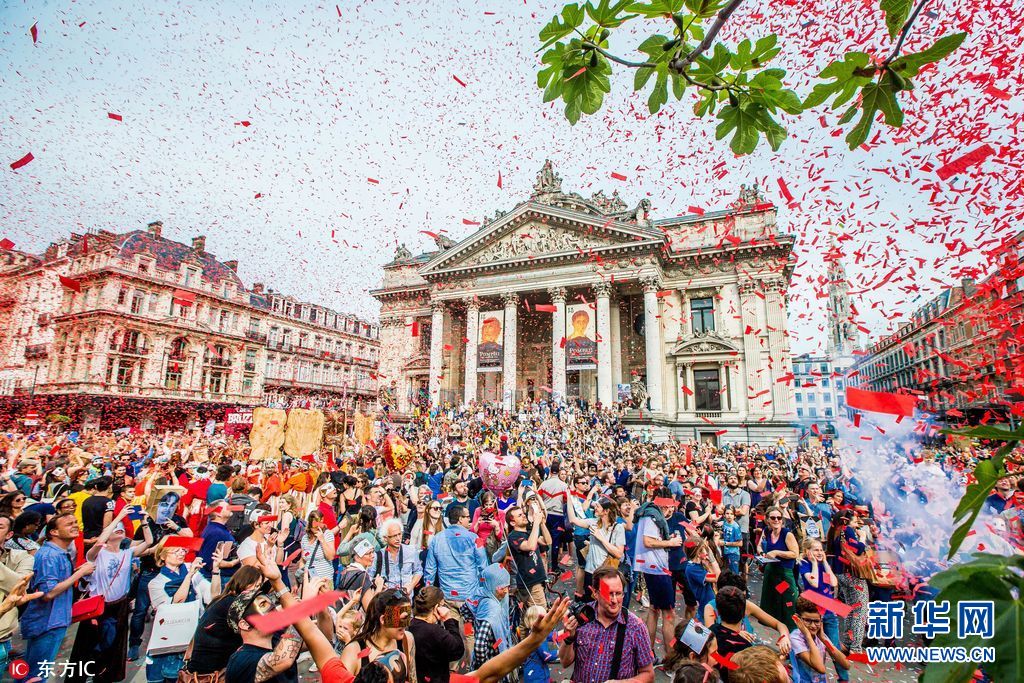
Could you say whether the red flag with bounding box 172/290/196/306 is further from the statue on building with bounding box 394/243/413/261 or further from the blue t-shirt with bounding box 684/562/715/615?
the blue t-shirt with bounding box 684/562/715/615

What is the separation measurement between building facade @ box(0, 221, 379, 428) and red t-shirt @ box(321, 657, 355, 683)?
36037mm

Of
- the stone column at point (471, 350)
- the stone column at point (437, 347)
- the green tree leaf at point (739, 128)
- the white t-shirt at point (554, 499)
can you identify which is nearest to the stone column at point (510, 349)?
the stone column at point (471, 350)

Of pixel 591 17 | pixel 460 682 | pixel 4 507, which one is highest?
pixel 591 17

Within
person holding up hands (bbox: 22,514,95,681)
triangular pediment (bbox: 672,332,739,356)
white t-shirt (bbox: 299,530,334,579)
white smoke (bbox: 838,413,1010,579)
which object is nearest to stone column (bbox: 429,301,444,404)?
triangular pediment (bbox: 672,332,739,356)

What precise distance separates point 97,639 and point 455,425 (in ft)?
68.2

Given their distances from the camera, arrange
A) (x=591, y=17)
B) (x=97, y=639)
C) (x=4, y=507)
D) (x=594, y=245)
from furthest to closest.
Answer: (x=594, y=245), (x=4, y=507), (x=97, y=639), (x=591, y=17)

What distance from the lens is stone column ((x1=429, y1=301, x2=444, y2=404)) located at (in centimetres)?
3634

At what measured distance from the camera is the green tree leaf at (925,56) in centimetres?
177

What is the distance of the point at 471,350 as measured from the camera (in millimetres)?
35156

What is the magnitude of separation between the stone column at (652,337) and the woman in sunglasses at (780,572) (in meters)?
24.8

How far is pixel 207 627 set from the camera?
371 cm

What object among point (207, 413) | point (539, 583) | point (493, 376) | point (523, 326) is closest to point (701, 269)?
point (523, 326)

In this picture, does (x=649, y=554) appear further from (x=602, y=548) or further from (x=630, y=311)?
(x=630, y=311)

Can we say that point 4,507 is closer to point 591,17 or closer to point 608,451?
point 591,17
